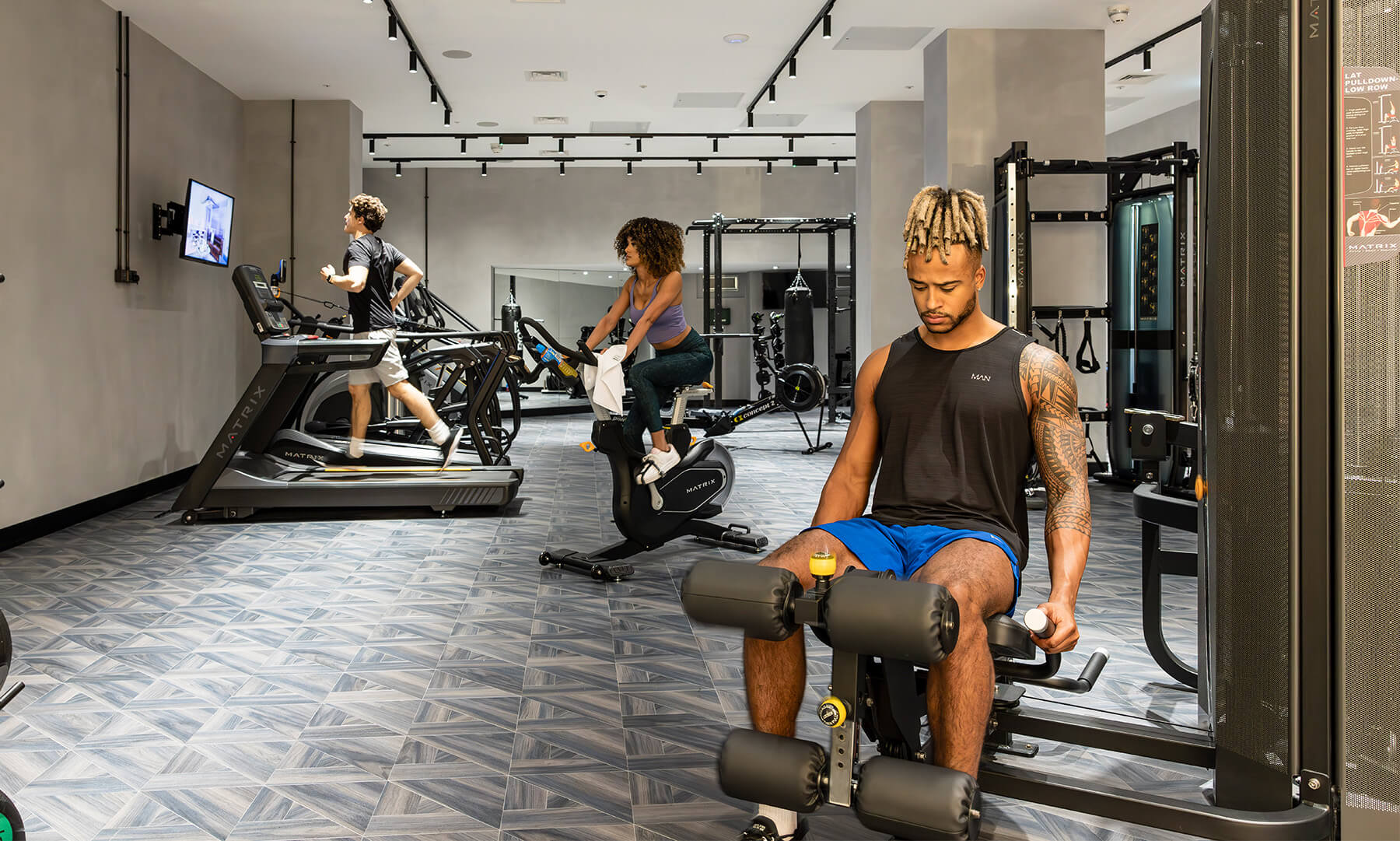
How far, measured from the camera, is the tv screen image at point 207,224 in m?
Result: 6.72

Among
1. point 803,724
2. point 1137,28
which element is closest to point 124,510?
point 803,724

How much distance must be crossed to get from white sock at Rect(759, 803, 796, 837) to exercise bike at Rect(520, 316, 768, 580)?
233 cm

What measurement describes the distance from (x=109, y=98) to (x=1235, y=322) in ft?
21.7

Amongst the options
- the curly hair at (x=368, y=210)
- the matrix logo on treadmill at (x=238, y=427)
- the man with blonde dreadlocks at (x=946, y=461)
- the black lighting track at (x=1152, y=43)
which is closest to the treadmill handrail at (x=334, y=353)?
the matrix logo on treadmill at (x=238, y=427)

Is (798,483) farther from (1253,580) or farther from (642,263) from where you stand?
(1253,580)

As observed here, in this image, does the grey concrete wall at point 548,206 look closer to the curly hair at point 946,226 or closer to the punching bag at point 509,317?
the punching bag at point 509,317

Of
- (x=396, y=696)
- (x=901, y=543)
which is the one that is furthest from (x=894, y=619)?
(x=396, y=696)

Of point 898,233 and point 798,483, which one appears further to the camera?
point 898,233

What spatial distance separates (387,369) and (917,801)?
16.3 feet

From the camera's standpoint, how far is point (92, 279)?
5664 mm

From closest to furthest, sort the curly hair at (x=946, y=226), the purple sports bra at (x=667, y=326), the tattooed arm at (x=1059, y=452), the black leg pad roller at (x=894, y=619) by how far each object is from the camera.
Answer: the black leg pad roller at (x=894, y=619), the tattooed arm at (x=1059, y=452), the curly hair at (x=946, y=226), the purple sports bra at (x=667, y=326)

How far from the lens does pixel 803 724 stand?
2473mm

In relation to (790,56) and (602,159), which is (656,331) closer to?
Answer: (790,56)

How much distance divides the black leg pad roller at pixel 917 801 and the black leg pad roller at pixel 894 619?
0.56 ft
